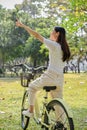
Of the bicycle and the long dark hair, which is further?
the long dark hair

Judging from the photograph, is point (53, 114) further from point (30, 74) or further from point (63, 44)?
point (63, 44)

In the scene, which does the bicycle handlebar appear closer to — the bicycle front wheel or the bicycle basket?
the bicycle basket

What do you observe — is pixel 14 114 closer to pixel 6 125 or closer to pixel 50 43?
pixel 6 125

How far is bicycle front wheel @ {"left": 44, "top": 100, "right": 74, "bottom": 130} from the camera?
5105 mm

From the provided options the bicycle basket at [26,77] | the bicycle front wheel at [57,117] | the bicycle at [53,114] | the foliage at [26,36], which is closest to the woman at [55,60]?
the bicycle at [53,114]

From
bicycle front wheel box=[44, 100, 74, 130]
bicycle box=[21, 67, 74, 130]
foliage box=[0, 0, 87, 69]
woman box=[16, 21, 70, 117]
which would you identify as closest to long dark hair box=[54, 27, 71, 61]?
woman box=[16, 21, 70, 117]

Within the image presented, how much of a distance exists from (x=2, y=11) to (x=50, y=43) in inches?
1582

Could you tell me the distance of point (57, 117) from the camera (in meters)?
5.51

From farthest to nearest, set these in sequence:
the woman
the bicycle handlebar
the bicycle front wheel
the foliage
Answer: the foliage
the bicycle handlebar
the woman
the bicycle front wheel

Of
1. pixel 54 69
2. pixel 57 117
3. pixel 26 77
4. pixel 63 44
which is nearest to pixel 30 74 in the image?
pixel 26 77

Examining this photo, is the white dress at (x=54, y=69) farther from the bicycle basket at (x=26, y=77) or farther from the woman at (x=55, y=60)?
the bicycle basket at (x=26, y=77)

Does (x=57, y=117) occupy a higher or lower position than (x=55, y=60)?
lower

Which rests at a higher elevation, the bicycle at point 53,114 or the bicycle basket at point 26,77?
the bicycle basket at point 26,77

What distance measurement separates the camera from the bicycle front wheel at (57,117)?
5105mm
